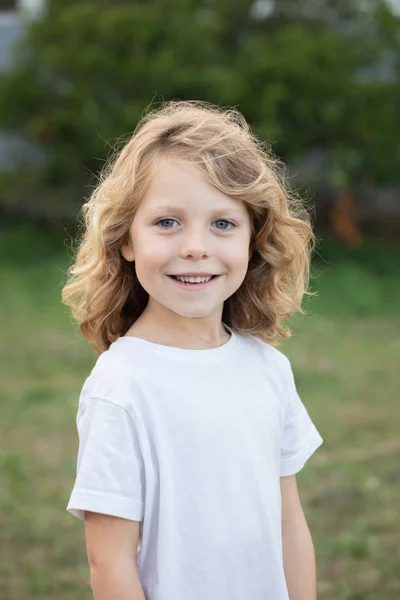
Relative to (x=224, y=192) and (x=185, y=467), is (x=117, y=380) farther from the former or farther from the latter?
(x=224, y=192)

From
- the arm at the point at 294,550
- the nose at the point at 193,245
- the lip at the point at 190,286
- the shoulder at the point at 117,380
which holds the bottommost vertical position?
the arm at the point at 294,550

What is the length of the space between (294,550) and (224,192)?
29.0 inches

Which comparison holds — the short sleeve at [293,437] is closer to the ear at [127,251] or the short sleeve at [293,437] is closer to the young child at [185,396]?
the young child at [185,396]

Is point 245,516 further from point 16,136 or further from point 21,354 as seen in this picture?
point 16,136

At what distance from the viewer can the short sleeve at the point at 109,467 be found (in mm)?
1598

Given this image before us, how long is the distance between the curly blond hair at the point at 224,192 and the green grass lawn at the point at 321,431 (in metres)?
1.16

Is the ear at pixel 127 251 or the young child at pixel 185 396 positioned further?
the ear at pixel 127 251

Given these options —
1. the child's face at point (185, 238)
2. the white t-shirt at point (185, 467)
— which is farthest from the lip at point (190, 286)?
the white t-shirt at point (185, 467)

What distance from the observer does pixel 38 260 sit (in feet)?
31.2

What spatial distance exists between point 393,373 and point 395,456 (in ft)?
4.88

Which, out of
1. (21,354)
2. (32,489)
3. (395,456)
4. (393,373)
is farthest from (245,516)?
(21,354)

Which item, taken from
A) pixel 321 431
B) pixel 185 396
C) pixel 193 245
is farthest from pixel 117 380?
pixel 321 431

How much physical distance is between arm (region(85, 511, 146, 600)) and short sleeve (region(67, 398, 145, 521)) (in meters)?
0.03

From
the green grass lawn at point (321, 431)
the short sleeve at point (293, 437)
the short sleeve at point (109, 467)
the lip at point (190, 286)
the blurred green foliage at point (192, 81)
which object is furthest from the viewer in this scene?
the blurred green foliage at point (192, 81)
